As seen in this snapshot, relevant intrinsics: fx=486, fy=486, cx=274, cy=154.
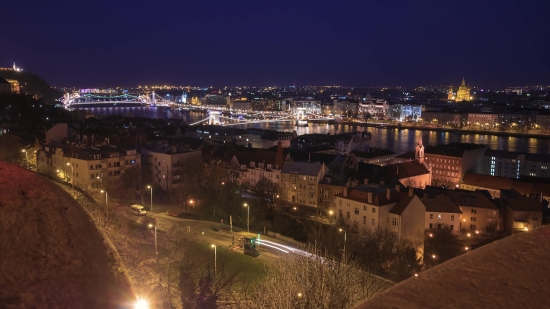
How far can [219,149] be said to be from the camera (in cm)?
1005

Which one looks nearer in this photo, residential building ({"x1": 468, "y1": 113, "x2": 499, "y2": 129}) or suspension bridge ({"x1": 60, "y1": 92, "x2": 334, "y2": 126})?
residential building ({"x1": 468, "y1": 113, "x2": 499, "y2": 129})

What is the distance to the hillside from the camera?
115 centimetres

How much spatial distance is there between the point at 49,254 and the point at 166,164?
22.4 ft

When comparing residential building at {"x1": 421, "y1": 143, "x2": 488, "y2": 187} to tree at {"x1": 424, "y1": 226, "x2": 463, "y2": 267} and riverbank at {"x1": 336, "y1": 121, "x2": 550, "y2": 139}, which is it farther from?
riverbank at {"x1": 336, "y1": 121, "x2": 550, "y2": 139}

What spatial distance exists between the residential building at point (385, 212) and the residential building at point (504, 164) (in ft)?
22.2

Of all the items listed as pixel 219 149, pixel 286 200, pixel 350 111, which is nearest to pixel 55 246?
pixel 286 200

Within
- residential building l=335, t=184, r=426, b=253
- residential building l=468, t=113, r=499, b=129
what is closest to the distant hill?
residential building l=335, t=184, r=426, b=253

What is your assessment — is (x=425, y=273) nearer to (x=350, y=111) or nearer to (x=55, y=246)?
(x=55, y=246)

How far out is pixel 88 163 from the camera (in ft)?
23.6

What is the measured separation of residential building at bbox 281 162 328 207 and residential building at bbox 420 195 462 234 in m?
1.91

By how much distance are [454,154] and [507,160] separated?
1801 mm

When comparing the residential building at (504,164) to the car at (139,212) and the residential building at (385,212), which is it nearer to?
the residential building at (385,212)

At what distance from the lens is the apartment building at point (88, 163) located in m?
7.23

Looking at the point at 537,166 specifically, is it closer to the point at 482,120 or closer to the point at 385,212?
the point at 385,212
